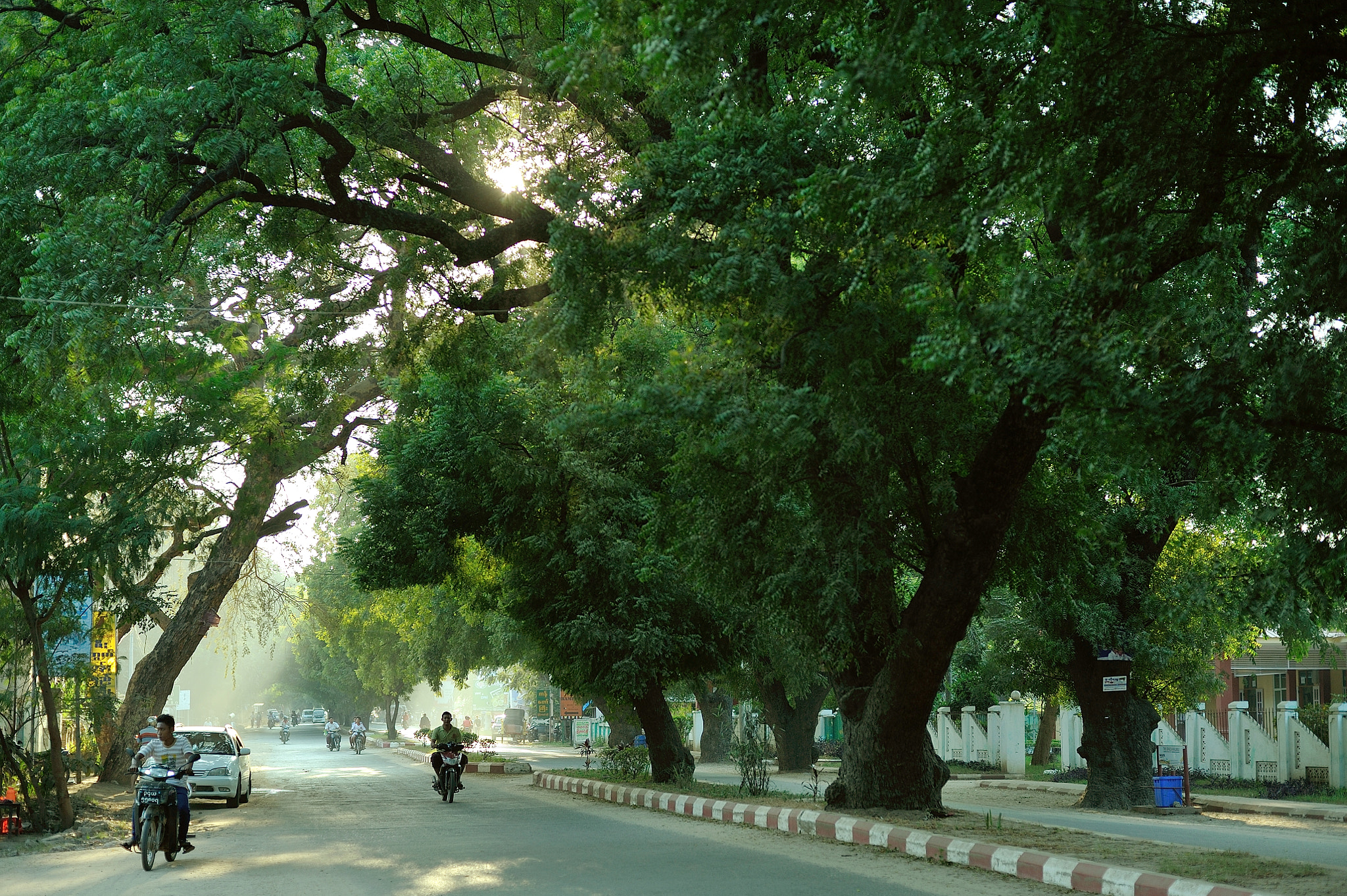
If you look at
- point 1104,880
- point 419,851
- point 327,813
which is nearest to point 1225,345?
point 1104,880

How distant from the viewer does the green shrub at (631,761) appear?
2569 centimetres

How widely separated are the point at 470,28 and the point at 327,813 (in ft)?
39.2

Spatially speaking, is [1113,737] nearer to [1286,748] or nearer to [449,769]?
[1286,748]

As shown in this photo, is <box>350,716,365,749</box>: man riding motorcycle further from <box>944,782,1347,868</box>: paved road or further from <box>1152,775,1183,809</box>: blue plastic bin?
<box>1152,775,1183,809</box>: blue plastic bin

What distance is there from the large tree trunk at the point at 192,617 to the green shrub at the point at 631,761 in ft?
30.2

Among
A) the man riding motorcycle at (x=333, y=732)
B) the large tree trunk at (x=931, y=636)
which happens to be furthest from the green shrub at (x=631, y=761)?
the man riding motorcycle at (x=333, y=732)

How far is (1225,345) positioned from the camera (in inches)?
364

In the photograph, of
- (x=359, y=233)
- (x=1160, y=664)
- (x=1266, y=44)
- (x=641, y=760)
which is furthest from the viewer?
(x=641, y=760)

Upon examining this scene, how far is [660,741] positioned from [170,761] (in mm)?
12545

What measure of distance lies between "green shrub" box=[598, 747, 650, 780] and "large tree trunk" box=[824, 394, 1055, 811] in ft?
34.3

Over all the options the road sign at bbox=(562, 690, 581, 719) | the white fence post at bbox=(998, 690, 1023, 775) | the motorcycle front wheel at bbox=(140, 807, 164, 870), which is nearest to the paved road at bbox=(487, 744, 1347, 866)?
the white fence post at bbox=(998, 690, 1023, 775)

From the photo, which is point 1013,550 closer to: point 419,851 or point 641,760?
point 419,851

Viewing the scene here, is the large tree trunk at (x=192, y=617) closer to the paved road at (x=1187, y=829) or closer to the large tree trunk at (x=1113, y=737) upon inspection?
the paved road at (x=1187, y=829)

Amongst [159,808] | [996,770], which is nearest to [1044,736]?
[996,770]
